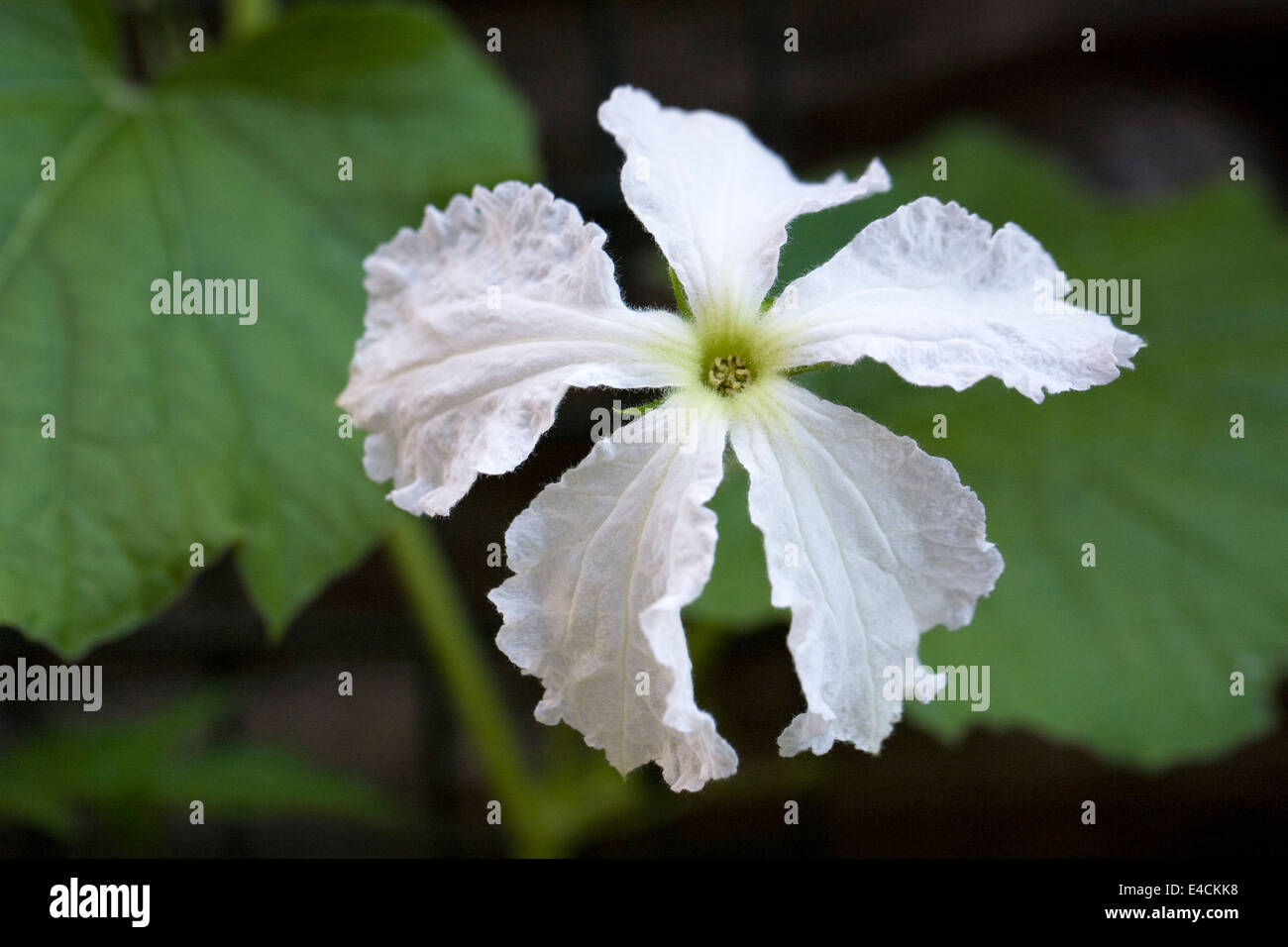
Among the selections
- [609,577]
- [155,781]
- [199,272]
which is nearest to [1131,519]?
[609,577]

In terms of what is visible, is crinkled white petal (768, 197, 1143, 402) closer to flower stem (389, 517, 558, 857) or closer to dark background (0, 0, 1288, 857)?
flower stem (389, 517, 558, 857)

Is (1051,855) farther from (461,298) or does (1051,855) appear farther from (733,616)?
(461,298)

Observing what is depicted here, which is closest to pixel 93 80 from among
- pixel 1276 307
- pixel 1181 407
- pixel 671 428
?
pixel 671 428

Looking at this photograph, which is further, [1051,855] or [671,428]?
[1051,855]

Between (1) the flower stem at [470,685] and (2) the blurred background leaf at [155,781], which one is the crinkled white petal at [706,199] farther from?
(2) the blurred background leaf at [155,781]

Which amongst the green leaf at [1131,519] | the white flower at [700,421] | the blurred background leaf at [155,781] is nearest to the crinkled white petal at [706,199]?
the white flower at [700,421]

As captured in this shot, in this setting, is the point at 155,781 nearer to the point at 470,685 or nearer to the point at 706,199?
the point at 470,685

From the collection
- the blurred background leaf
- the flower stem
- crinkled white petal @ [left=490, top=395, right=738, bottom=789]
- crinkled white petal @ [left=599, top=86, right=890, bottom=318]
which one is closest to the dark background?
the blurred background leaf
